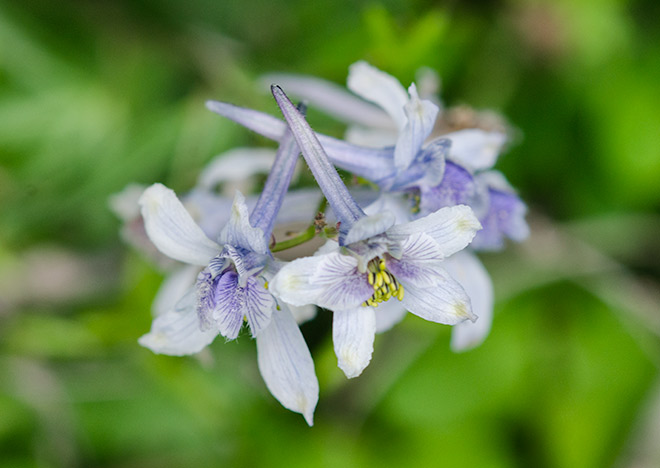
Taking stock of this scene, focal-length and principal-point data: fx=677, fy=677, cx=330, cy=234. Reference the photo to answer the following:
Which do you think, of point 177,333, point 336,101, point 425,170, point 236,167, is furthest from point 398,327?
point 177,333

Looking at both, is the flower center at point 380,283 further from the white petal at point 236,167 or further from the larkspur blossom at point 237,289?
the white petal at point 236,167

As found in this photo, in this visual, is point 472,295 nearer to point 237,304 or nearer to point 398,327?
point 237,304

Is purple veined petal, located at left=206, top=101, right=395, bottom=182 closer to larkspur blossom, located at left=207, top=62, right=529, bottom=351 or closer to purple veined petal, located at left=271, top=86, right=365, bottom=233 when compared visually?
larkspur blossom, located at left=207, top=62, right=529, bottom=351

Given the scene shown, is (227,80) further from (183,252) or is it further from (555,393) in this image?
(555,393)

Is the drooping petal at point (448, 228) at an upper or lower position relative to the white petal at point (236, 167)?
upper

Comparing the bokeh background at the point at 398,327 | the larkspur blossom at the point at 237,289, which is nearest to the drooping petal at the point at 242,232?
the larkspur blossom at the point at 237,289

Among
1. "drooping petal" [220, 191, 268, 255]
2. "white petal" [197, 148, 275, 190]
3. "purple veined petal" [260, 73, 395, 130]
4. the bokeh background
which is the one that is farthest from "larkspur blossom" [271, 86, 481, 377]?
the bokeh background
